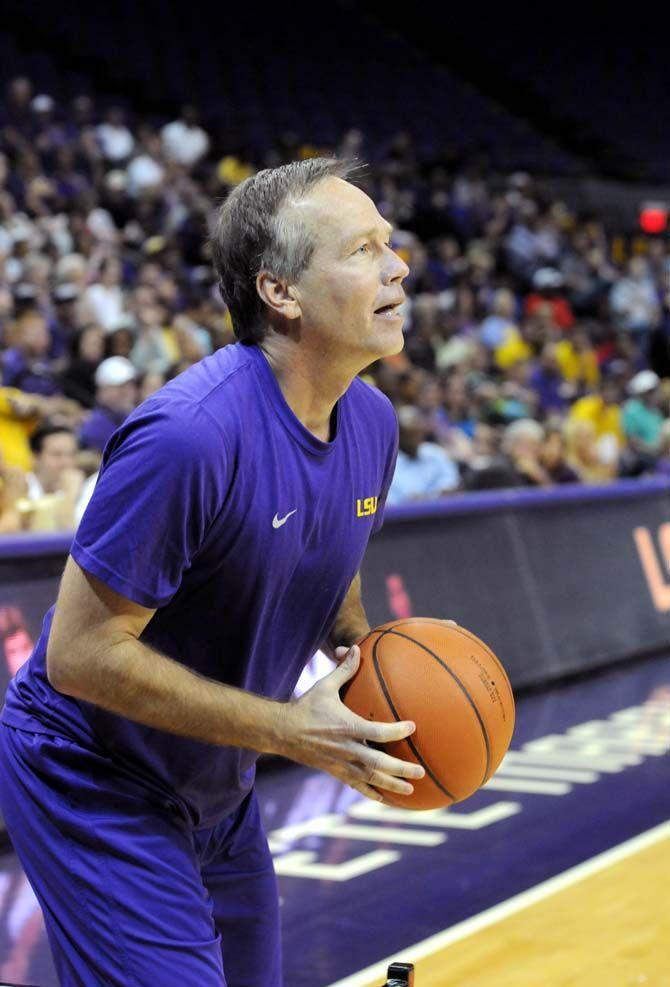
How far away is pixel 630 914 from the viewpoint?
459cm

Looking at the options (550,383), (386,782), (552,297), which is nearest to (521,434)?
(550,383)

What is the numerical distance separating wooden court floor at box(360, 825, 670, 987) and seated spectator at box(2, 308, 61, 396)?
5.53 metres

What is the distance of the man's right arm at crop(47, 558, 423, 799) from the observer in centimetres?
228

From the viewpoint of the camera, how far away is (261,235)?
2.54 metres

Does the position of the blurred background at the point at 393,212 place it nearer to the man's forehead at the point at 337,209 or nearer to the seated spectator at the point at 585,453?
the seated spectator at the point at 585,453

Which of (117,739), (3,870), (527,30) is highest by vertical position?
(527,30)

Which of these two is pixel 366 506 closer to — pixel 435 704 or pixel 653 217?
pixel 435 704

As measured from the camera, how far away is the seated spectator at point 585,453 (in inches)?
454

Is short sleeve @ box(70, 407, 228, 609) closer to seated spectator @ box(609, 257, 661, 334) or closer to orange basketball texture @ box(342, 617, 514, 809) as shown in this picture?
orange basketball texture @ box(342, 617, 514, 809)

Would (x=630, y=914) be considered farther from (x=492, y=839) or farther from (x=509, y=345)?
(x=509, y=345)

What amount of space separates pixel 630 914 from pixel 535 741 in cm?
254

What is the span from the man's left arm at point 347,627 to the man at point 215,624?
0.57ft

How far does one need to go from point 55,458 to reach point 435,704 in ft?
16.7

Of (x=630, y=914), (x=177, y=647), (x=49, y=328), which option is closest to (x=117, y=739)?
(x=177, y=647)
